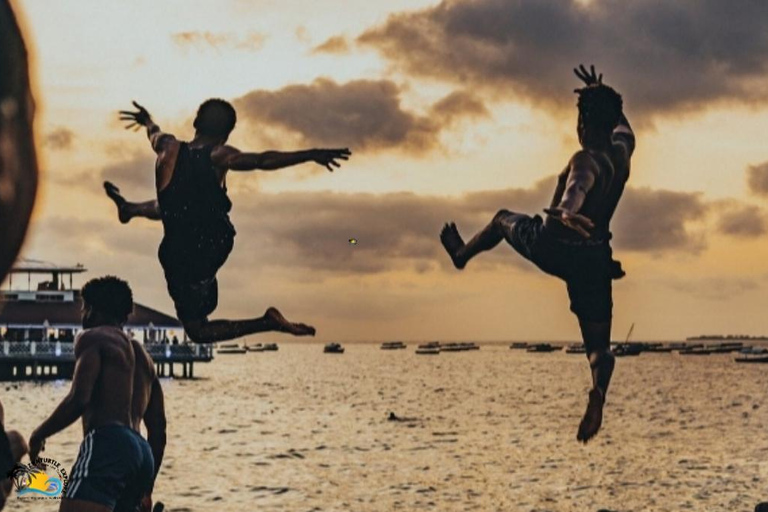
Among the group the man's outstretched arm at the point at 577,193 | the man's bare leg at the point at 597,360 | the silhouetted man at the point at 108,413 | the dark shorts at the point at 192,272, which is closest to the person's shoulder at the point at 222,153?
the dark shorts at the point at 192,272

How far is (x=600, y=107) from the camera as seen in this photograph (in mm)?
4824

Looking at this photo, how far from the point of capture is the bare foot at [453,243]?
4.87 m

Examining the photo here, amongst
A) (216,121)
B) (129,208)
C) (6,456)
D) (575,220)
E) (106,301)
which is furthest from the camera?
(106,301)

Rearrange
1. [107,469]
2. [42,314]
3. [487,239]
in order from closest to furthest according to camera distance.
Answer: [487,239] → [107,469] → [42,314]

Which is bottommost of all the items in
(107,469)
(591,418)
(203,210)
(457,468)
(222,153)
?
(457,468)

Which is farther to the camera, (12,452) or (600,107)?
(600,107)

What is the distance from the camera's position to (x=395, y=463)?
147 m

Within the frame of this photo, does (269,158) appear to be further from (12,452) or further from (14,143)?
(14,143)

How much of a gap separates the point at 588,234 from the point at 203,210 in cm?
161

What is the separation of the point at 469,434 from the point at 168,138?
186m

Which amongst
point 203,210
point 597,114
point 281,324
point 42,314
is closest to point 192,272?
point 203,210

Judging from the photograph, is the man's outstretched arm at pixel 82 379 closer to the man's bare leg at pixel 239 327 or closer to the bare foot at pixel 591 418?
the man's bare leg at pixel 239 327

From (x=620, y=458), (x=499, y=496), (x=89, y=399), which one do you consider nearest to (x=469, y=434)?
(x=620, y=458)

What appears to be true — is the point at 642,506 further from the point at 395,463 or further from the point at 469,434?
the point at 469,434
